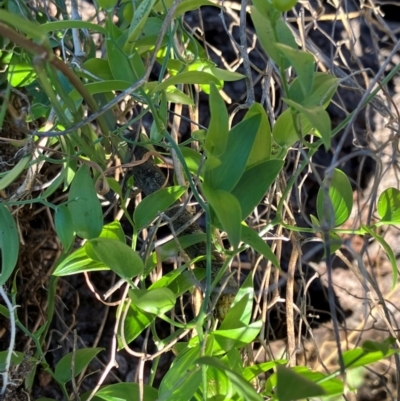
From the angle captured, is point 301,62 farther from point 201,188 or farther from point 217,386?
point 217,386

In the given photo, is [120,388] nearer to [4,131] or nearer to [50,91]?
[50,91]

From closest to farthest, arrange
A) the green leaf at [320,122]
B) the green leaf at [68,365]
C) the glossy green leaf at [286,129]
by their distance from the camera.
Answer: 1. the green leaf at [320,122]
2. the glossy green leaf at [286,129]
3. the green leaf at [68,365]

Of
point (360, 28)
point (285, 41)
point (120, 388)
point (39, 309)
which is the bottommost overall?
point (39, 309)

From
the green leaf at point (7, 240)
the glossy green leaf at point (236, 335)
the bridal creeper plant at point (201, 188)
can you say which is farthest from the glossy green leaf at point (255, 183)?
the green leaf at point (7, 240)

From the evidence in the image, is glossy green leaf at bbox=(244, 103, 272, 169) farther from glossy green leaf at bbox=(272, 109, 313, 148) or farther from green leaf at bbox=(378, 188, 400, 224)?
green leaf at bbox=(378, 188, 400, 224)

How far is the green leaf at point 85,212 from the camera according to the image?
16.5 inches

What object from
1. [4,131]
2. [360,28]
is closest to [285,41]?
[4,131]

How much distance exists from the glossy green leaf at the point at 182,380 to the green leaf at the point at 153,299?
5 centimetres

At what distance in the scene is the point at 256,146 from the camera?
16.6 inches

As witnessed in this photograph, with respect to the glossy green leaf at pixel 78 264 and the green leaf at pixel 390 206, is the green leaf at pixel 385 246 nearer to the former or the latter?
the green leaf at pixel 390 206

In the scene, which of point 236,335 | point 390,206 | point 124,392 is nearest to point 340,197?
point 390,206

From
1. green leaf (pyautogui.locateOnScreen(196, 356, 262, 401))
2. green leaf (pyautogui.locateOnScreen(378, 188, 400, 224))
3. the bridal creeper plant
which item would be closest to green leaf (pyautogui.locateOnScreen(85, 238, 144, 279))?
the bridal creeper plant

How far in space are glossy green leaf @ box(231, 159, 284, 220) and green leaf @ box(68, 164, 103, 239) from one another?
0.39ft

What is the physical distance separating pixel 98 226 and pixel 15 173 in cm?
8
